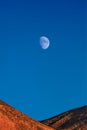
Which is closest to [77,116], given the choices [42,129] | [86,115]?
[86,115]

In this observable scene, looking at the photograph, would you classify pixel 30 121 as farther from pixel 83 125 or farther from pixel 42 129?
pixel 83 125

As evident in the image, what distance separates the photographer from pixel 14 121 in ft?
119

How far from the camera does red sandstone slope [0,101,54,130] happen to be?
1384 inches

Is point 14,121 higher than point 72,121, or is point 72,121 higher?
point 72,121

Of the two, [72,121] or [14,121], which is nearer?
[14,121]

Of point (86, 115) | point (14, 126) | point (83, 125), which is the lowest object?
point (14, 126)

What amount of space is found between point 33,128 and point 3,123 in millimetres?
3991

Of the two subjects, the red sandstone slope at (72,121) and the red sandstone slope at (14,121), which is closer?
the red sandstone slope at (14,121)

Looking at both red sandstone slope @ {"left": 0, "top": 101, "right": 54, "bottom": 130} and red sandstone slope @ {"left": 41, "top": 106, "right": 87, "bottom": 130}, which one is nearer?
red sandstone slope @ {"left": 0, "top": 101, "right": 54, "bottom": 130}

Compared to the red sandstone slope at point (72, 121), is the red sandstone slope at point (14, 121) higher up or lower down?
lower down

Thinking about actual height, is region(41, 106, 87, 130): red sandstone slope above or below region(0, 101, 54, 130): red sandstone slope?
above

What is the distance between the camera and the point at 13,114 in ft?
124

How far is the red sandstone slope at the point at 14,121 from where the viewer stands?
35.2m

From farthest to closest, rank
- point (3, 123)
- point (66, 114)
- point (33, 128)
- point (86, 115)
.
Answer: point (66, 114) < point (86, 115) < point (33, 128) < point (3, 123)
